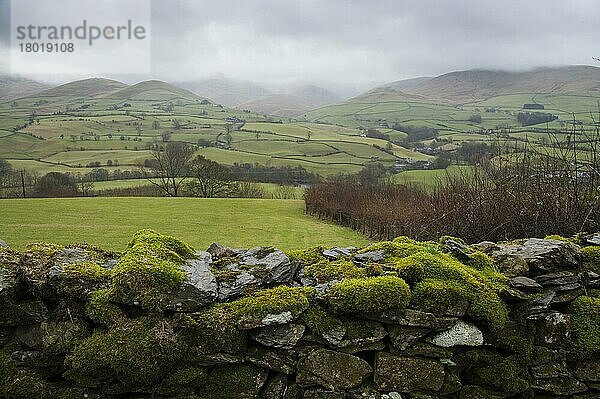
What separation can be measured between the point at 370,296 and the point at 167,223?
24.3m

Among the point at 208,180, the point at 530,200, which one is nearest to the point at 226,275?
the point at 530,200

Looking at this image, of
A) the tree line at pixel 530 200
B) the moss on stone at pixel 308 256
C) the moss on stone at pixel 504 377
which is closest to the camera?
the moss on stone at pixel 504 377

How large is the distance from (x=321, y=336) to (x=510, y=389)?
5.48ft

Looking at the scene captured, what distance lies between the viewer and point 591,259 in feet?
14.1

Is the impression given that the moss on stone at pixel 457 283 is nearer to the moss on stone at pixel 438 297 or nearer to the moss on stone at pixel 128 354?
the moss on stone at pixel 438 297

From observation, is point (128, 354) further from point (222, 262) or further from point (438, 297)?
point (438, 297)

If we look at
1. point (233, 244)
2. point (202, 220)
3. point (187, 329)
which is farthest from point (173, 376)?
point (202, 220)

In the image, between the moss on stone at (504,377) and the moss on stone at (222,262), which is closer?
the moss on stone at (504,377)

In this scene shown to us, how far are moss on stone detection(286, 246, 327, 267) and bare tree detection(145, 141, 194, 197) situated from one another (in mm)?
45302

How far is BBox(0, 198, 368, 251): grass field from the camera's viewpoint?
20688 millimetres

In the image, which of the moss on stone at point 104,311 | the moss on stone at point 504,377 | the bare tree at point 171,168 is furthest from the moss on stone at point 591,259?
the bare tree at point 171,168

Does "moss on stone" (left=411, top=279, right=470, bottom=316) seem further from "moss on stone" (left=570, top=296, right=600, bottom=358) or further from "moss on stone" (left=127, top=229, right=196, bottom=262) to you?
"moss on stone" (left=127, top=229, right=196, bottom=262)

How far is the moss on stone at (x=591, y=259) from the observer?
4239mm

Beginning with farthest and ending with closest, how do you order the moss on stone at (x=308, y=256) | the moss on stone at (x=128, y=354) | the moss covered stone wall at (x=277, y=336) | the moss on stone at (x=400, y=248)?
the moss on stone at (x=308, y=256), the moss on stone at (x=400, y=248), the moss covered stone wall at (x=277, y=336), the moss on stone at (x=128, y=354)
